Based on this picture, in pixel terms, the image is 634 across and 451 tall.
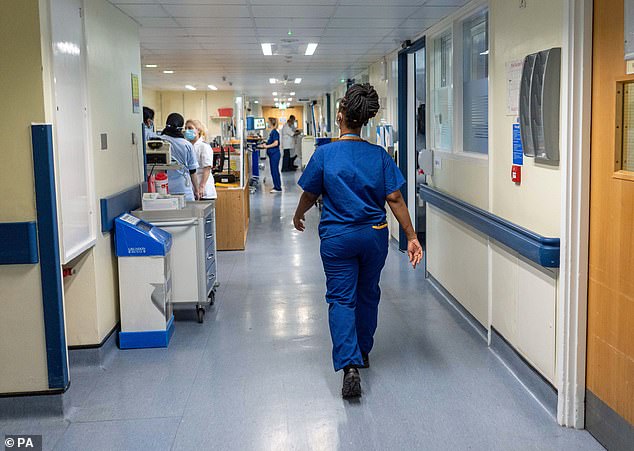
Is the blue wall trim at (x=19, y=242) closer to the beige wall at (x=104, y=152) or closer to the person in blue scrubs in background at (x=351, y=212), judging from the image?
the beige wall at (x=104, y=152)

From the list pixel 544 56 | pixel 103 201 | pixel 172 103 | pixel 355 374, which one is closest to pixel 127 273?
pixel 103 201

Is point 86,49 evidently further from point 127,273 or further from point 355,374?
point 355,374

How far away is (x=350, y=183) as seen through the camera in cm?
364

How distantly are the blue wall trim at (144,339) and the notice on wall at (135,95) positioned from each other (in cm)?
177

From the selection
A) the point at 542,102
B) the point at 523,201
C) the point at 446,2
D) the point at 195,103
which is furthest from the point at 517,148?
the point at 195,103

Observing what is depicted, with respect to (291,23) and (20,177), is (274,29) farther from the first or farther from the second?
(20,177)

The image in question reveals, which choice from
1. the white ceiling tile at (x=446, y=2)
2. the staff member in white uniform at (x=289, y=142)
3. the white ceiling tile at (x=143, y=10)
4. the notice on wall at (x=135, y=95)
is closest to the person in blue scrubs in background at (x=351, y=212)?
the white ceiling tile at (x=446, y=2)

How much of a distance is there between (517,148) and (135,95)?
3.04 metres

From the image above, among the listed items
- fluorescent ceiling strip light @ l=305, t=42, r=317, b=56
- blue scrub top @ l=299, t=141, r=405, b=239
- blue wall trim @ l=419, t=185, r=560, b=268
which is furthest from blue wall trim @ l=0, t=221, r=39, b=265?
fluorescent ceiling strip light @ l=305, t=42, r=317, b=56

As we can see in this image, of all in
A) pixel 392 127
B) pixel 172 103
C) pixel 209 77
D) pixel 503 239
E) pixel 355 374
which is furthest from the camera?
pixel 172 103

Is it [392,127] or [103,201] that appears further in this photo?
[392,127]

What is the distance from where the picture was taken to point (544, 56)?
325 cm

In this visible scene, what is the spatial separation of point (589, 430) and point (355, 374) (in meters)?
1.15

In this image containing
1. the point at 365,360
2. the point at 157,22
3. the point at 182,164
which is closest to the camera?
the point at 365,360
